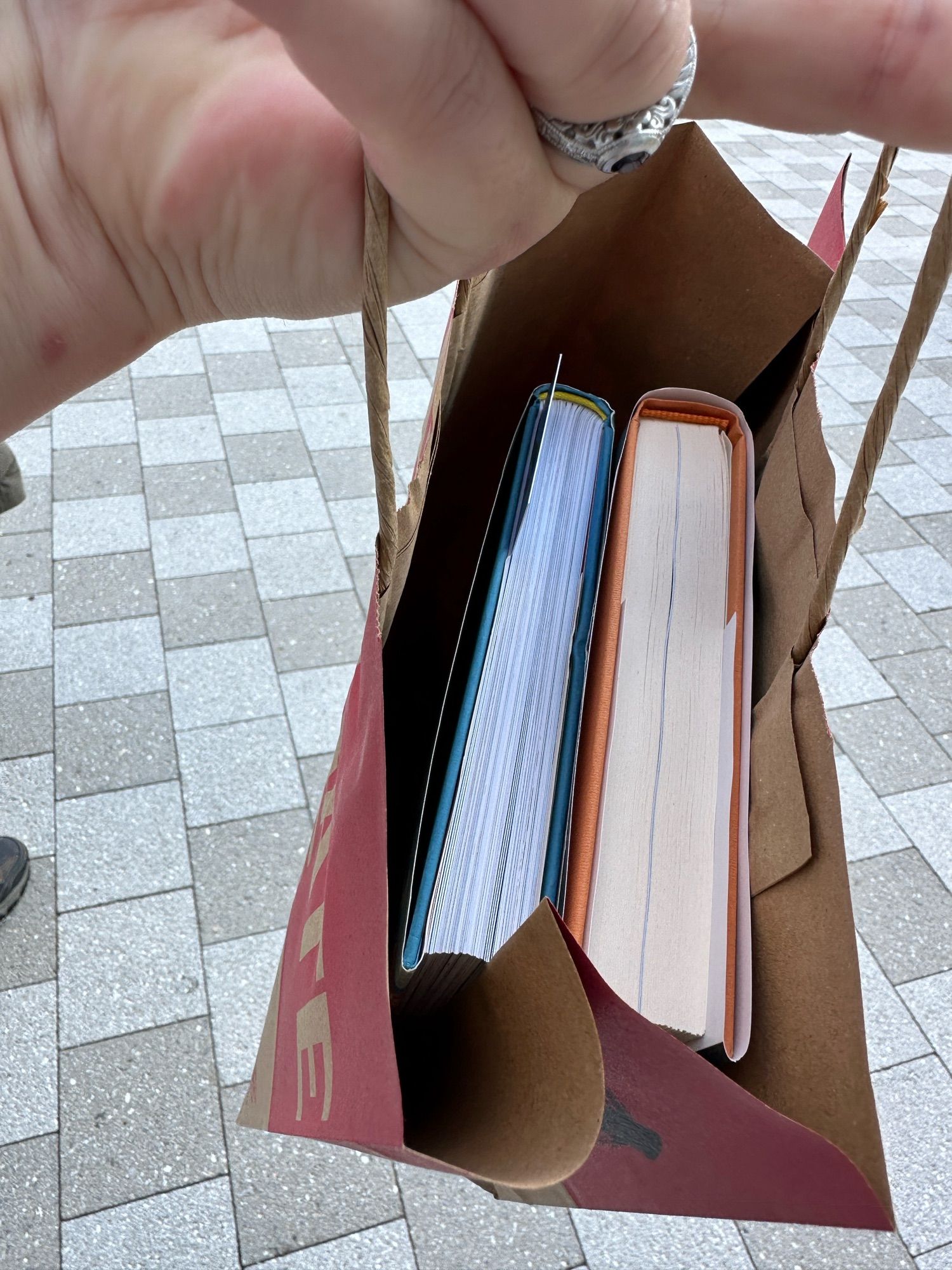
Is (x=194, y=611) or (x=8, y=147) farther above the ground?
(x=8, y=147)

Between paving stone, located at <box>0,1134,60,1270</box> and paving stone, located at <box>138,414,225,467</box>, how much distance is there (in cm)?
155

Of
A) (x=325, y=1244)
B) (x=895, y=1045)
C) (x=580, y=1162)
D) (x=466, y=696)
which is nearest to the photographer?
(x=580, y=1162)

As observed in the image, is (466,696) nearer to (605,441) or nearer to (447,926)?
(447,926)

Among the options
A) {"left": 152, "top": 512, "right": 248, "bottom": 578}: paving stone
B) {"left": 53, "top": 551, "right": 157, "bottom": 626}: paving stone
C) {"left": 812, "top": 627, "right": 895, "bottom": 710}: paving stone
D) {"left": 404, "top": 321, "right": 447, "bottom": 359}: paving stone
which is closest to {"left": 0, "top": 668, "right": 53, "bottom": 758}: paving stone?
{"left": 53, "top": 551, "right": 157, "bottom": 626}: paving stone

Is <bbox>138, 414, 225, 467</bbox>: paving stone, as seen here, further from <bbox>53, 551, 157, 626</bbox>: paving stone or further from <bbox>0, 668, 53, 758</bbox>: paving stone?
<bbox>0, 668, 53, 758</bbox>: paving stone

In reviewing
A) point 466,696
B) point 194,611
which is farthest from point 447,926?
point 194,611

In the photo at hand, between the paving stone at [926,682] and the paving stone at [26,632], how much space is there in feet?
6.12

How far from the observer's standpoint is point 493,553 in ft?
2.54

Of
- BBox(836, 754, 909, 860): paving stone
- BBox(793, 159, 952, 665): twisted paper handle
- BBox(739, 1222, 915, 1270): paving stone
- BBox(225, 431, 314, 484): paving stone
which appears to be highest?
BBox(793, 159, 952, 665): twisted paper handle

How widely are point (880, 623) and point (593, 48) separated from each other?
2.10 meters

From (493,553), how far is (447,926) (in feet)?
1.13

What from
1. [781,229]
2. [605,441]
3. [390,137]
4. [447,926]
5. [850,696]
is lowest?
[850,696]

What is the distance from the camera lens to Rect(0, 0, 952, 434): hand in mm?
283

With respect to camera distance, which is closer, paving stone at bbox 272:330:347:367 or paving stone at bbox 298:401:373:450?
paving stone at bbox 298:401:373:450
